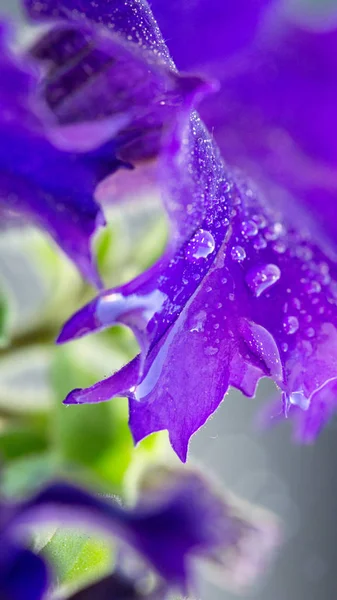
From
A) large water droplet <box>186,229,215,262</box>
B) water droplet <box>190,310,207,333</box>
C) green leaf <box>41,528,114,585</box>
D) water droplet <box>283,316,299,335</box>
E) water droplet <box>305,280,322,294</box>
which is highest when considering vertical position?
large water droplet <box>186,229,215,262</box>

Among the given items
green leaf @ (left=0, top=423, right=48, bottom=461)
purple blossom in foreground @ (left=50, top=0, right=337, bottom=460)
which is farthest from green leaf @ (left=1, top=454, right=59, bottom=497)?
purple blossom in foreground @ (left=50, top=0, right=337, bottom=460)

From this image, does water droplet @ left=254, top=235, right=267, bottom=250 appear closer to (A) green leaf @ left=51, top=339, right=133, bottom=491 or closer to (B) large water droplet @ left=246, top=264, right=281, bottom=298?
(B) large water droplet @ left=246, top=264, right=281, bottom=298

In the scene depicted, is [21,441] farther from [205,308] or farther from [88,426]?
[205,308]

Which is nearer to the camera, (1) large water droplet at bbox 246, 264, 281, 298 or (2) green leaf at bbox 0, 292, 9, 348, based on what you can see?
(1) large water droplet at bbox 246, 264, 281, 298

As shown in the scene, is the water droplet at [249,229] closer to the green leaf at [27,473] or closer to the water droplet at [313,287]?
the water droplet at [313,287]

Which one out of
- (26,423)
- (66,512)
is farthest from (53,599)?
(26,423)

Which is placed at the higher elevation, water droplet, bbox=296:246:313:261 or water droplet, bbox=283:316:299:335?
water droplet, bbox=283:316:299:335

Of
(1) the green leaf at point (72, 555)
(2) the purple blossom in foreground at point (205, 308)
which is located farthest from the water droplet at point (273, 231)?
(1) the green leaf at point (72, 555)
